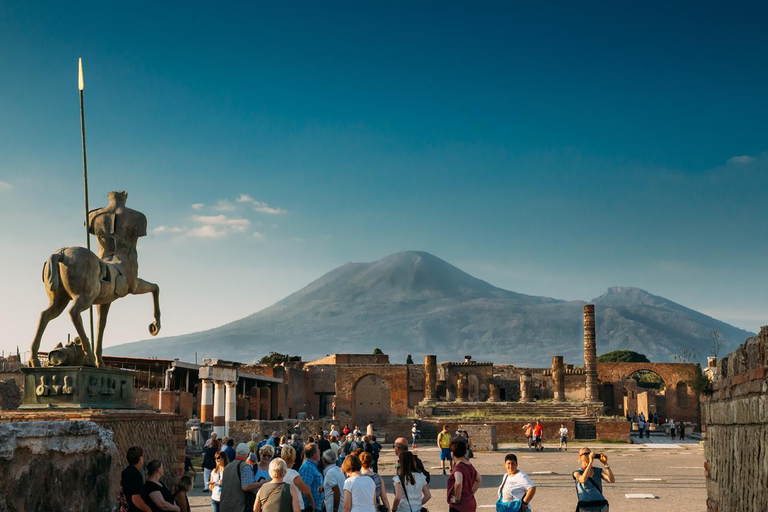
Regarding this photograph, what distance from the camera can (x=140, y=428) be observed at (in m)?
10.9

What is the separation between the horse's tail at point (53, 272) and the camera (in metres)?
10.4

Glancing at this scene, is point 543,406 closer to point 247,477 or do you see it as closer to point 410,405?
point 410,405

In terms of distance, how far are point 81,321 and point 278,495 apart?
182 inches

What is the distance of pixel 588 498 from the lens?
8.70 meters

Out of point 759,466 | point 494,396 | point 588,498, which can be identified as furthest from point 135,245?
point 494,396

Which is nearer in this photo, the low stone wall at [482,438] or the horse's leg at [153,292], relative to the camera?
the horse's leg at [153,292]

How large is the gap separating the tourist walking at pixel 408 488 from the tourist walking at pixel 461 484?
12.5 inches

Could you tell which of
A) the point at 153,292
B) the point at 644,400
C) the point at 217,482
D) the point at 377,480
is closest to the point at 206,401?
the point at 153,292

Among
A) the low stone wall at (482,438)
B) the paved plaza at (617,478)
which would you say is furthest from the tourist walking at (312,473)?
the low stone wall at (482,438)

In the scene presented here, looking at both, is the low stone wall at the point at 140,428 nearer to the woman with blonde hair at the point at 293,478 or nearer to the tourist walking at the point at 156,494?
the woman with blonde hair at the point at 293,478

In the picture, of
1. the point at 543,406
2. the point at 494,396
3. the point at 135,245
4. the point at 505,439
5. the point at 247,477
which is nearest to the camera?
the point at 247,477

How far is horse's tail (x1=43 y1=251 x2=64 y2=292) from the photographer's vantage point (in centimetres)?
1041

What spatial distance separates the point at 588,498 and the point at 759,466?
10.9 ft

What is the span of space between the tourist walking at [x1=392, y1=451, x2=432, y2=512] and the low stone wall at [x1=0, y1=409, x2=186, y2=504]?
3.03 m
